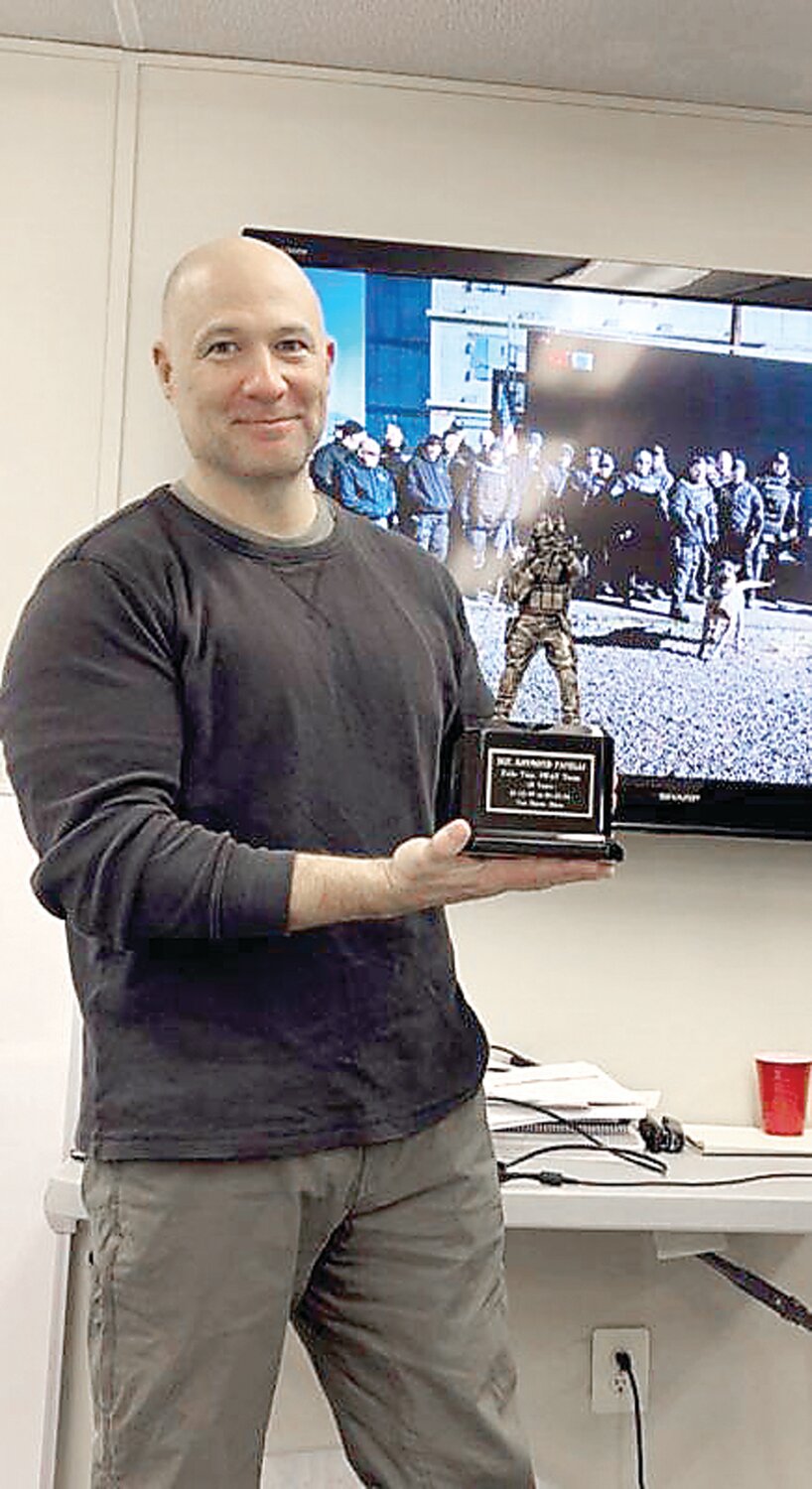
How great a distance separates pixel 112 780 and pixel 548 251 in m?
1.51

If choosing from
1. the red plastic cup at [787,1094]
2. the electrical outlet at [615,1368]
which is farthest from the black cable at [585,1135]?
the electrical outlet at [615,1368]

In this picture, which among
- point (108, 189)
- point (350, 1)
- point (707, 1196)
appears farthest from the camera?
point (108, 189)

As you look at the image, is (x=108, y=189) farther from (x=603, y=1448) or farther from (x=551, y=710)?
(x=603, y=1448)

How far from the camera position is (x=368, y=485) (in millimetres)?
2512

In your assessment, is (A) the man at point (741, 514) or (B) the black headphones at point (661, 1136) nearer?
(B) the black headphones at point (661, 1136)

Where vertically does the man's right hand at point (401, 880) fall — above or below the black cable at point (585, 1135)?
above

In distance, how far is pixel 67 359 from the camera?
2582 millimetres

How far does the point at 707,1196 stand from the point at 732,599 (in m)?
0.89

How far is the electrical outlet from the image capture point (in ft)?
8.54

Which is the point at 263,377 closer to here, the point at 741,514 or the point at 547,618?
the point at 547,618

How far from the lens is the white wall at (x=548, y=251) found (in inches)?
102

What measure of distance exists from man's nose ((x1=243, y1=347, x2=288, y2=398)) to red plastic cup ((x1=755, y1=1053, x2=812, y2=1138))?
1400 mm

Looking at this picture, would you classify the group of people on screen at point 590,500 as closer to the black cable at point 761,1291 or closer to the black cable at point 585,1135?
the black cable at point 585,1135

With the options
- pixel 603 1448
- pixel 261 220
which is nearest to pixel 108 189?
pixel 261 220
